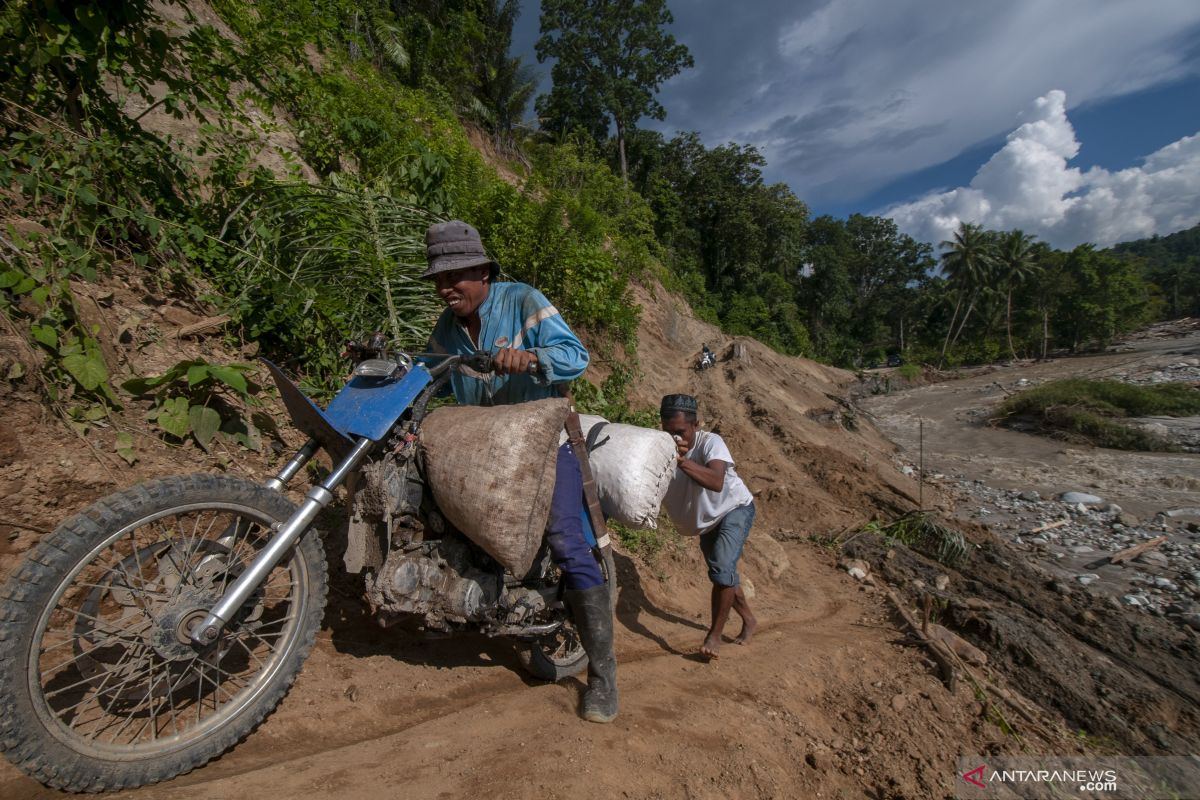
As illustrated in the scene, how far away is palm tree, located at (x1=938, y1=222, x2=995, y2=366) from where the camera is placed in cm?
4469

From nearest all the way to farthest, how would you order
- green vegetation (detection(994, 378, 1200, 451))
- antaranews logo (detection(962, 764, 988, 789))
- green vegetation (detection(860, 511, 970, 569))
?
1. antaranews logo (detection(962, 764, 988, 789))
2. green vegetation (detection(860, 511, 970, 569))
3. green vegetation (detection(994, 378, 1200, 451))

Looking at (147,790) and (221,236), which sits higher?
(221,236)

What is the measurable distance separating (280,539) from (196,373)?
5.06 ft

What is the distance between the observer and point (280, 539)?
5.74 feet

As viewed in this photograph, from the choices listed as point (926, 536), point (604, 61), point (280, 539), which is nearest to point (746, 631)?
point (280, 539)

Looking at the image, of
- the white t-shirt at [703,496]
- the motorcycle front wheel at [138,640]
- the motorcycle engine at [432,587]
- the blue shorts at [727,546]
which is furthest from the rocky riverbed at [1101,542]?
the motorcycle front wheel at [138,640]

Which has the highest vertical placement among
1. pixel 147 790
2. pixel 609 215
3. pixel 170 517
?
pixel 609 215

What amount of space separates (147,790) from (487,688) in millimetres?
1300

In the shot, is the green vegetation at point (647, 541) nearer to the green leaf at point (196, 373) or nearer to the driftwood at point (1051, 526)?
the green leaf at point (196, 373)

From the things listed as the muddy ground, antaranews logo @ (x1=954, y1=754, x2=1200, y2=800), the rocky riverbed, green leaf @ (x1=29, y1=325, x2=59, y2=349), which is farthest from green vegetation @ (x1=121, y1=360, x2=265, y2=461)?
the rocky riverbed

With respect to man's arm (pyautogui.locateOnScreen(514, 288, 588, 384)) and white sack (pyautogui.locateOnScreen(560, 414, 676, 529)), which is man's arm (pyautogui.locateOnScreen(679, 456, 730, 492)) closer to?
white sack (pyautogui.locateOnScreen(560, 414, 676, 529))

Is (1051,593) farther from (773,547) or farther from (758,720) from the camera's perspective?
(758,720)

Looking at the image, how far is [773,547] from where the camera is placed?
569cm

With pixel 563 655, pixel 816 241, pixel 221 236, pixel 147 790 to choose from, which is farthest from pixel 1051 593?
pixel 816 241
